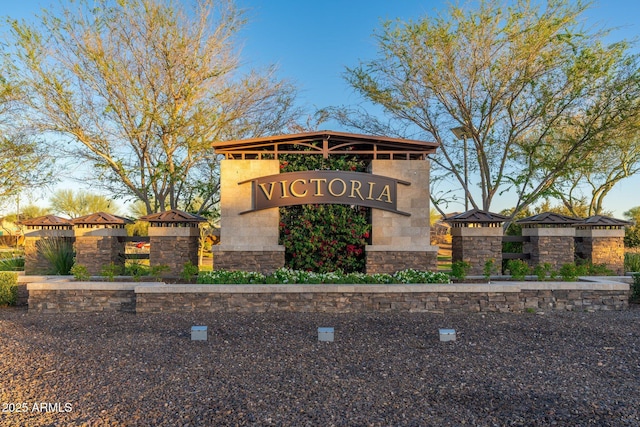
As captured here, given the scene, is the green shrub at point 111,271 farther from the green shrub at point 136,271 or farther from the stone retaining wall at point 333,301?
the stone retaining wall at point 333,301

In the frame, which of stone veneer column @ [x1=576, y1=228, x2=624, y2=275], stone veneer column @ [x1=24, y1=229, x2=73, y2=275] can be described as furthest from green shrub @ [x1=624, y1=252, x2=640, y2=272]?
stone veneer column @ [x1=24, y1=229, x2=73, y2=275]

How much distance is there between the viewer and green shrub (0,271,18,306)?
27.8 ft

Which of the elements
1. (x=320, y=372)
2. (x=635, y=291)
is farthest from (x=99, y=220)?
(x=635, y=291)

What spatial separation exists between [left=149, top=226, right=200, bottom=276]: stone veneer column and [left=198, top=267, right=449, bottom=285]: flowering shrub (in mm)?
1645

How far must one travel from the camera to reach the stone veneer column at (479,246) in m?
9.90

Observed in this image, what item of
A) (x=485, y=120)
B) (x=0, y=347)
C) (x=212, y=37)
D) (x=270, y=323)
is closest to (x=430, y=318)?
(x=270, y=323)

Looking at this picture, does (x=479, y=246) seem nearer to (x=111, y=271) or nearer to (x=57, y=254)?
(x=111, y=271)

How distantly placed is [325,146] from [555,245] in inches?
246

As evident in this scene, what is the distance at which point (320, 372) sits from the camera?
14.4ft

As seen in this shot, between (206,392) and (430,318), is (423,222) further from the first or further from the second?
(206,392)

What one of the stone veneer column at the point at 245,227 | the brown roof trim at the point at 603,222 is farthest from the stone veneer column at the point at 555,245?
the stone veneer column at the point at 245,227

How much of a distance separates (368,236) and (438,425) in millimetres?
6224

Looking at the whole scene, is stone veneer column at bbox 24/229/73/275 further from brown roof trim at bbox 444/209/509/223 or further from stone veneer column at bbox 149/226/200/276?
brown roof trim at bbox 444/209/509/223

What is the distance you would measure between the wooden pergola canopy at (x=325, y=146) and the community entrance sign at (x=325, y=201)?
31mm
